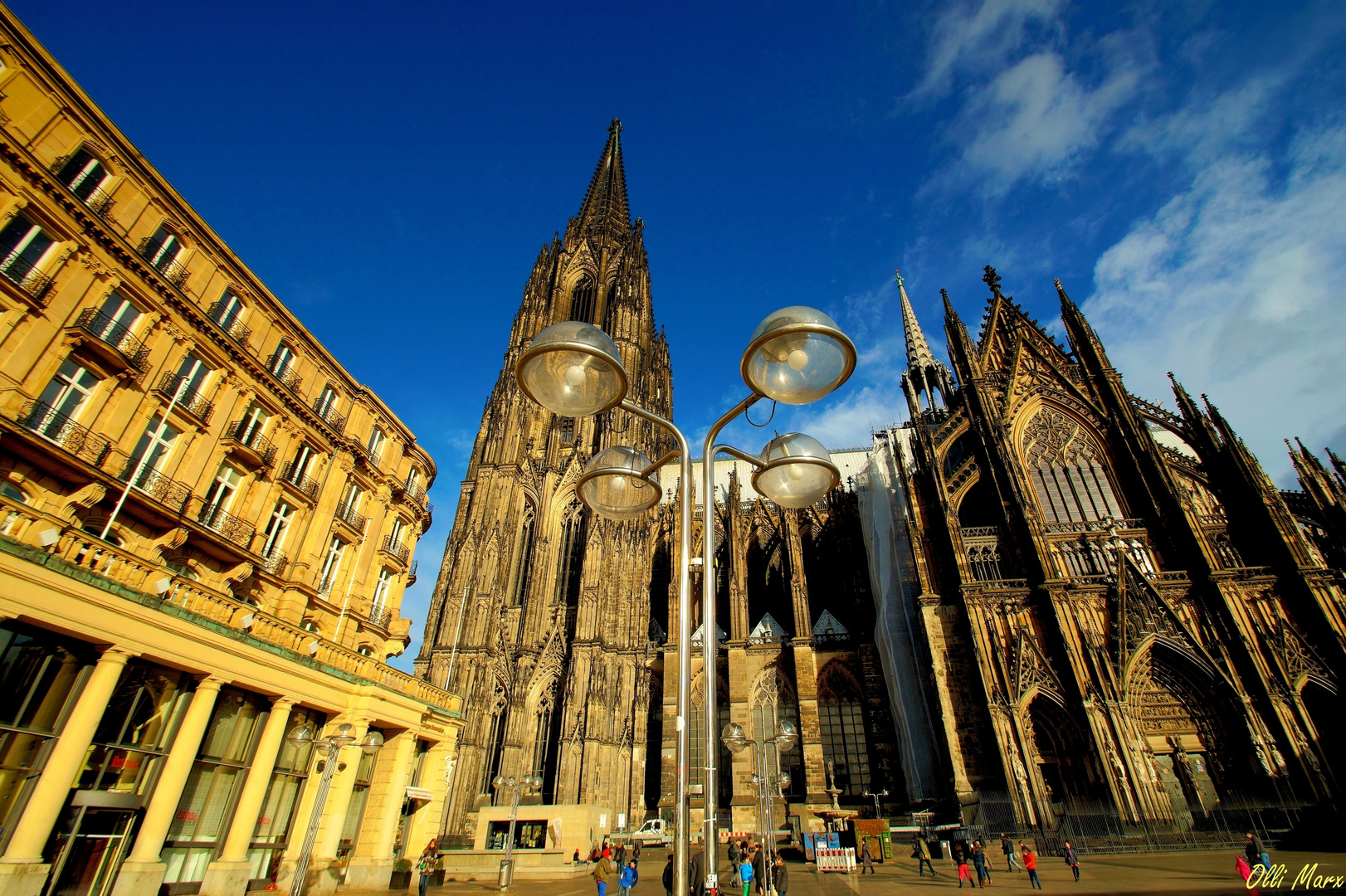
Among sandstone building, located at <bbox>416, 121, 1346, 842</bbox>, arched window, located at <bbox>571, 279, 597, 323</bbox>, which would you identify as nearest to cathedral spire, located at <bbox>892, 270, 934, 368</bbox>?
sandstone building, located at <bbox>416, 121, 1346, 842</bbox>

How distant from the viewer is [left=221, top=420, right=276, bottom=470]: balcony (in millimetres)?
13299

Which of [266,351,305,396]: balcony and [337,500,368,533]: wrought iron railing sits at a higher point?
[266,351,305,396]: balcony

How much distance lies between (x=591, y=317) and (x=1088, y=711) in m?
31.9

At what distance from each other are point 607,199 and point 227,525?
4036 cm

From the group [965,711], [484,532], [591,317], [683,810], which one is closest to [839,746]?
[965,711]

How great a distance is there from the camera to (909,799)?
2128cm

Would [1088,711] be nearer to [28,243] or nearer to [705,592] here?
[705,592]

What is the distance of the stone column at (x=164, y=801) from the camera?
8070 mm

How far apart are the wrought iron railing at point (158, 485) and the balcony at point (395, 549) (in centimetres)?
628

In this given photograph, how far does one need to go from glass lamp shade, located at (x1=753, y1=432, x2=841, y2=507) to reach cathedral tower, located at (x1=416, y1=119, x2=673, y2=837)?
18.0 metres

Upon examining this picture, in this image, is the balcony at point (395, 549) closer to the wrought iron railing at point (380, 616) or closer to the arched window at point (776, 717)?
the wrought iron railing at point (380, 616)

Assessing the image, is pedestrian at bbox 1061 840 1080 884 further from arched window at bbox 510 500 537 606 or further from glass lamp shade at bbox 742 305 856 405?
arched window at bbox 510 500 537 606

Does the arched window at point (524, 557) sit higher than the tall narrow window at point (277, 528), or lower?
higher

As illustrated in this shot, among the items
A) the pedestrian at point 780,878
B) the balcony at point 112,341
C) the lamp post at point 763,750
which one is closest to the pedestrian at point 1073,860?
the lamp post at point 763,750
